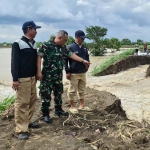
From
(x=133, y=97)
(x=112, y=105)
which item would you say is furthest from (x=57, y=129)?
(x=133, y=97)

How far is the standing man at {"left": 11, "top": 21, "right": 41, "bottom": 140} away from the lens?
4.64 m

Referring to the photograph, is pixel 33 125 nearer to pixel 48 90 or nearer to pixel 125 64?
pixel 48 90

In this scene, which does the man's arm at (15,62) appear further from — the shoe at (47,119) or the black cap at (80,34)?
the black cap at (80,34)

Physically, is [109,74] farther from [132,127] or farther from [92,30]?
[92,30]

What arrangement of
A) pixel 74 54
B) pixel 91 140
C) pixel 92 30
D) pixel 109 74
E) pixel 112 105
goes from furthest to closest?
pixel 92 30 → pixel 109 74 → pixel 112 105 → pixel 74 54 → pixel 91 140

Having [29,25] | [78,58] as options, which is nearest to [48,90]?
[78,58]

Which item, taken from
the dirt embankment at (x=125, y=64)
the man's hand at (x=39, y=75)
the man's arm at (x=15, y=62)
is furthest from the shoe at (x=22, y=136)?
the dirt embankment at (x=125, y=64)

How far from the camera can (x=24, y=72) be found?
480 cm

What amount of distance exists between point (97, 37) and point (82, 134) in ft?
140

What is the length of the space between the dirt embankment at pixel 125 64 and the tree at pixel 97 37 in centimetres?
2600

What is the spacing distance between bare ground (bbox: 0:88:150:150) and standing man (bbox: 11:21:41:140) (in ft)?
0.75

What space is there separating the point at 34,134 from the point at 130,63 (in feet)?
53.2

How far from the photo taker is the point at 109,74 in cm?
1956

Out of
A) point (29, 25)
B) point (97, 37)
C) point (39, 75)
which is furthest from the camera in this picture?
point (97, 37)
